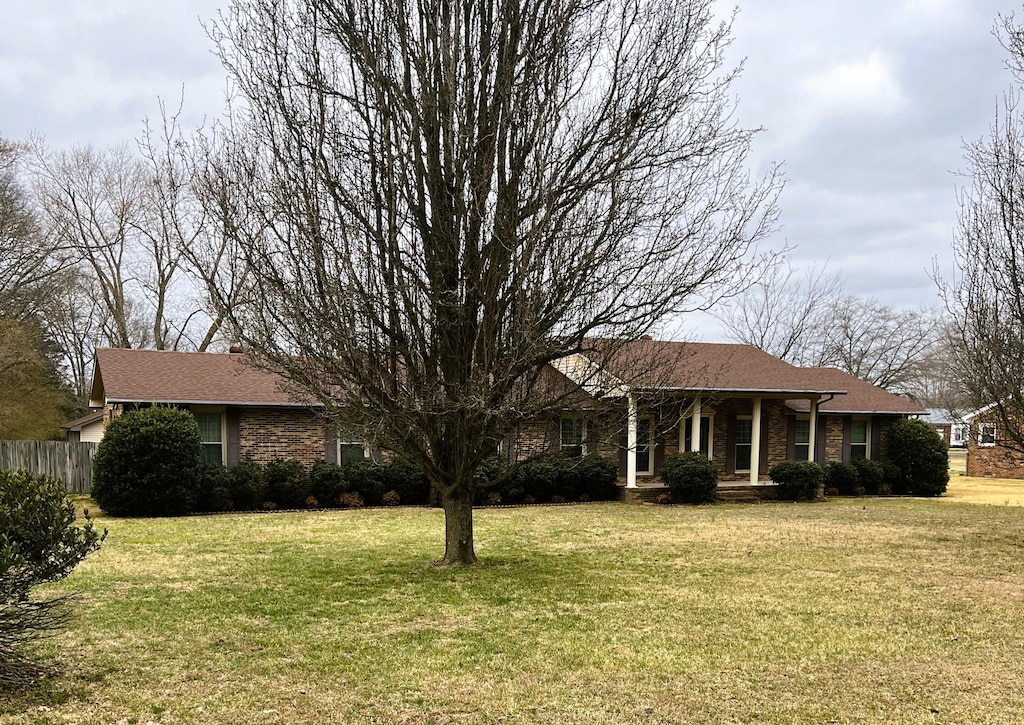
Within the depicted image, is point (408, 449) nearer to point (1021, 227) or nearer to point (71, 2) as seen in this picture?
point (71, 2)

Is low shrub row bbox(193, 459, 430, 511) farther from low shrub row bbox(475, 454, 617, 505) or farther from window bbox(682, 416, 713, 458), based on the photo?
window bbox(682, 416, 713, 458)

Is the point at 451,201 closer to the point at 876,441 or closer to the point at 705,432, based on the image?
the point at 705,432

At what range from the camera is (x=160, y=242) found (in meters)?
31.6

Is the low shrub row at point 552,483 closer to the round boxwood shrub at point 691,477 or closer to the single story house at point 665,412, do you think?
the single story house at point 665,412

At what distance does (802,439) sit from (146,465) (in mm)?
17568

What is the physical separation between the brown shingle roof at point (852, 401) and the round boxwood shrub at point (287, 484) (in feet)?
45.2

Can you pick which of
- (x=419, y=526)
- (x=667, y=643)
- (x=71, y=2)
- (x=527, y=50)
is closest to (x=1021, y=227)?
(x=527, y=50)

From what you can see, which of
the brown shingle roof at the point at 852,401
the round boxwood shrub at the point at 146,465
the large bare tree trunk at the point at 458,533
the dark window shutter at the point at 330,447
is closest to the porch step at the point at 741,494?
the brown shingle roof at the point at 852,401

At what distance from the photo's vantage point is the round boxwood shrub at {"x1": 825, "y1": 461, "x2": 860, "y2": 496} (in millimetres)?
21781

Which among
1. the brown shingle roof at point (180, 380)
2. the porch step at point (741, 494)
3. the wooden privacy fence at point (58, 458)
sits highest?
the brown shingle roof at point (180, 380)

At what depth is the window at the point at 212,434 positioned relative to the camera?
1786 cm

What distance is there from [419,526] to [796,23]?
10192mm

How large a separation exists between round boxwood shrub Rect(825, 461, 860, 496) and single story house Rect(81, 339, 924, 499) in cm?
95

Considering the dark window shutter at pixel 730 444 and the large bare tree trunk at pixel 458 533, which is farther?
the dark window shutter at pixel 730 444
